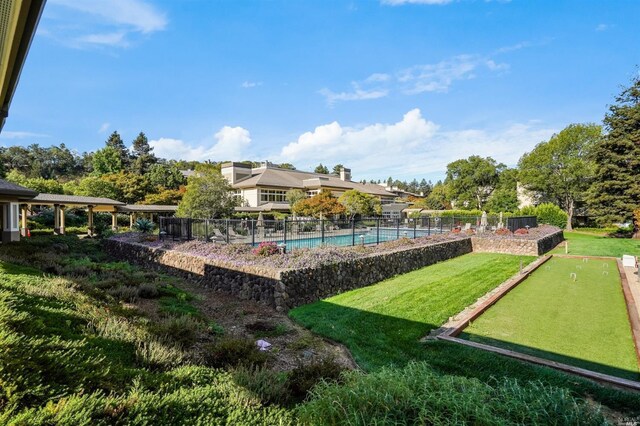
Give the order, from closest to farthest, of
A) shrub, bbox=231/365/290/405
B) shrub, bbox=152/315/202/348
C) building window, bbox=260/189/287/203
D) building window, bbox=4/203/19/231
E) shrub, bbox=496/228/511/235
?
shrub, bbox=231/365/290/405 < shrub, bbox=152/315/202/348 < building window, bbox=4/203/19/231 < shrub, bbox=496/228/511/235 < building window, bbox=260/189/287/203

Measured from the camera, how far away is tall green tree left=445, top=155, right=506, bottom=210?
166 feet

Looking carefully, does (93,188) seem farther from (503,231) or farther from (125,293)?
(503,231)

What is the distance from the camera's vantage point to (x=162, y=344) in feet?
12.3

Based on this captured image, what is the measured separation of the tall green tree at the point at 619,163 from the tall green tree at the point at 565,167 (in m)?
9.08

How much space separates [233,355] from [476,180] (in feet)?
179

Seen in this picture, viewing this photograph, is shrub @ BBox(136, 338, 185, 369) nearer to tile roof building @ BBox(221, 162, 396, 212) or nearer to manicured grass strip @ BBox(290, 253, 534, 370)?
manicured grass strip @ BBox(290, 253, 534, 370)

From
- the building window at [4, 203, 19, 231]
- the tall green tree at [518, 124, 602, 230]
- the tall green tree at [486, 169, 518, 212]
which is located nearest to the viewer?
the building window at [4, 203, 19, 231]

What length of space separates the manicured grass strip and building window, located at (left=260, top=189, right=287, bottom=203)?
30.8 meters

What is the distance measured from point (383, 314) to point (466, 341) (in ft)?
5.71

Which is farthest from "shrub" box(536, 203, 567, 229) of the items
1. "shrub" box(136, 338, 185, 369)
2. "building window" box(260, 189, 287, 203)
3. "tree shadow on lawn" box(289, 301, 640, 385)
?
"shrub" box(136, 338, 185, 369)

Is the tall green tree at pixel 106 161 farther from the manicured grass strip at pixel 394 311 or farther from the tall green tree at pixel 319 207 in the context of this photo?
the manicured grass strip at pixel 394 311

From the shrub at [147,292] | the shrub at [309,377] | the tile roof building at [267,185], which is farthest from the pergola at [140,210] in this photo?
the shrub at [309,377]

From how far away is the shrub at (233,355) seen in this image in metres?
3.75

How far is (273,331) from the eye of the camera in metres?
5.79
